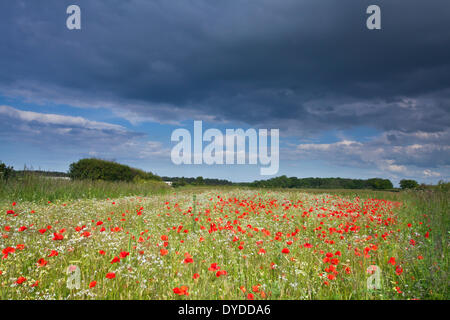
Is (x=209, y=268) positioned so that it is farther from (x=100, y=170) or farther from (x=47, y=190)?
(x=100, y=170)

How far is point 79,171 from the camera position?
22.6m

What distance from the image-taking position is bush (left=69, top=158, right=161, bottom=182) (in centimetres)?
2261

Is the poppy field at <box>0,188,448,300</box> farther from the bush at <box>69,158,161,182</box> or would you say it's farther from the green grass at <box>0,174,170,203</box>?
the bush at <box>69,158,161,182</box>

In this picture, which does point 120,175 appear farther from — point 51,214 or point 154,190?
point 51,214

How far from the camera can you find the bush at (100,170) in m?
22.6

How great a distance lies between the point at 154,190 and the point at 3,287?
17748mm

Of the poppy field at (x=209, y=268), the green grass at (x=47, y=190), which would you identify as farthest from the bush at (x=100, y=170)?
the poppy field at (x=209, y=268)

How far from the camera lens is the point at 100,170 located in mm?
23688

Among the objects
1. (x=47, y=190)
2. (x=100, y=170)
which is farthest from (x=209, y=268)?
(x=100, y=170)

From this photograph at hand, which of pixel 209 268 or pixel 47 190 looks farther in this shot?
pixel 47 190

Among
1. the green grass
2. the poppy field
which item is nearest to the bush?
the green grass

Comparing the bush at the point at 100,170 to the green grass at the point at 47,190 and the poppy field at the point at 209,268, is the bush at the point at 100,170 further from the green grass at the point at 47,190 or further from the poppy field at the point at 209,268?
the poppy field at the point at 209,268

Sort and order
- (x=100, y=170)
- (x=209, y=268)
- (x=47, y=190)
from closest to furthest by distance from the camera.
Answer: (x=209, y=268) → (x=47, y=190) → (x=100, y=170)
